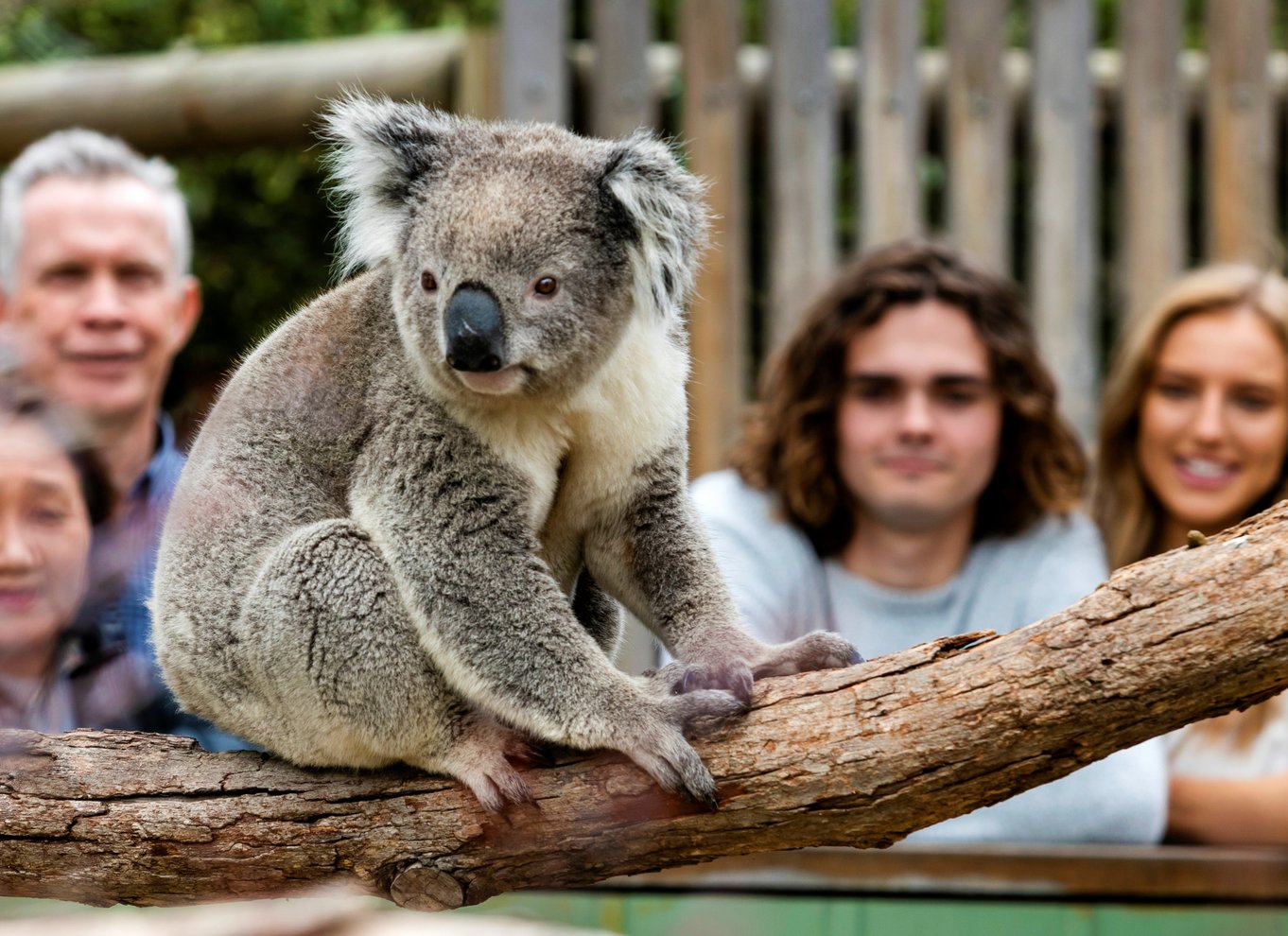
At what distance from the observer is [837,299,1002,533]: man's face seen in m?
2.28

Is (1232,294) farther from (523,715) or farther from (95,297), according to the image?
(95,297)

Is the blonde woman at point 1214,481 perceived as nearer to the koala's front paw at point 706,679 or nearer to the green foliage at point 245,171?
the koala's front paw at point 706,679

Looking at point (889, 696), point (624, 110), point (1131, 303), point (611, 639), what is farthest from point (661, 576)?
point (1131, 303)

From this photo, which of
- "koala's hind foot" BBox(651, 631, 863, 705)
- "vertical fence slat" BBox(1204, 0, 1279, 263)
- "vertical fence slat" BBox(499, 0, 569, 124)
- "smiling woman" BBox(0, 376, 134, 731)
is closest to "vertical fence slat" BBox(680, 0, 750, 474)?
"vertical fence slat" BBox(499, 0, 569, 124)

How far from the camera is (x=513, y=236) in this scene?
150cm

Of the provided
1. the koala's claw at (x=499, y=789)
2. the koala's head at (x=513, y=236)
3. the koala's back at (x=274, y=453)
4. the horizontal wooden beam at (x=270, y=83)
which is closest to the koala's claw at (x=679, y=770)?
the koala's claw at (x=499, y=789)

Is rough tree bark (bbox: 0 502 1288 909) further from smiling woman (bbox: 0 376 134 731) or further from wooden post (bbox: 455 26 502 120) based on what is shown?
wooden post (bbox: 455 26 502 120)

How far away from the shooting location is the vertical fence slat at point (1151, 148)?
129 inches

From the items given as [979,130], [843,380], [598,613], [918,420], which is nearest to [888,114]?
[979,130]

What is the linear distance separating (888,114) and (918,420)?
1.16 m

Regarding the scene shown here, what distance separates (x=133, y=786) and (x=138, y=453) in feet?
1.41

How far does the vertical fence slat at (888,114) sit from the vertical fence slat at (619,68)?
21.8 inches

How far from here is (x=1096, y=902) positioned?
2316 millimetres

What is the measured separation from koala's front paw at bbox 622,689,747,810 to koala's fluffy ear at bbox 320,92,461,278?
0.62 meters
